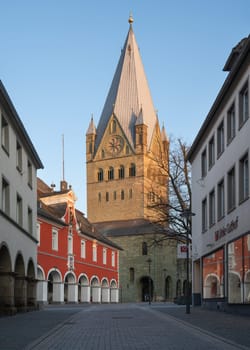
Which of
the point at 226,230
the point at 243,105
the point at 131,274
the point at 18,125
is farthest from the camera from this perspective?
the point at 131,274

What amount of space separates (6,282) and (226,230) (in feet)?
32.3

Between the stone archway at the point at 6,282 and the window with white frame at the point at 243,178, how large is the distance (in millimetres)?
10048

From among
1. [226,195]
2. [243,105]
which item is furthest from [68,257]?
[243,105]

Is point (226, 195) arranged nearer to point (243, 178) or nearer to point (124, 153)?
point (243, 178)

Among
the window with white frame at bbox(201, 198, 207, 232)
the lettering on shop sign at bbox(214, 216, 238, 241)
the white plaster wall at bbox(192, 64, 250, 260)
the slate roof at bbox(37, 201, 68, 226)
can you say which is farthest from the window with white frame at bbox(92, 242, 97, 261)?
the lettering on shop sign at bbox(214, 216, 238, 241)

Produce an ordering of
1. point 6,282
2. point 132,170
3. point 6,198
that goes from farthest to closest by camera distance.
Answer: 1. point 132,170
2. point 6,198
3. point 6,282

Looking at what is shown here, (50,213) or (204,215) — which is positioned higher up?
(50,213)

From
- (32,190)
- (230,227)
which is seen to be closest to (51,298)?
(32,190)

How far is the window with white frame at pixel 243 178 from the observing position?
2534cm

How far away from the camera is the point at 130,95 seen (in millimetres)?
119312

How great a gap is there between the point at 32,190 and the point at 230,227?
527 inches

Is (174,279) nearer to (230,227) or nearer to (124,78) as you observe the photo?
(124,78)

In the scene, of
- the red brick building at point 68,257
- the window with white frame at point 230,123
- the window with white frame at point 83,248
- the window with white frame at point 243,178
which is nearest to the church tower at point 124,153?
the red brick building at point 68,257

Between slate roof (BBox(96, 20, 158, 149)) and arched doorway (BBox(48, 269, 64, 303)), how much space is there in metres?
64.5
